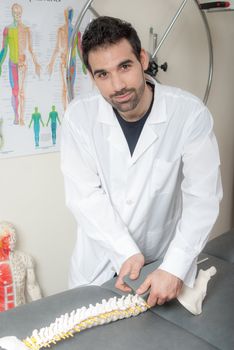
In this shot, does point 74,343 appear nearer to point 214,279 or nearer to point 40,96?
point 214,279

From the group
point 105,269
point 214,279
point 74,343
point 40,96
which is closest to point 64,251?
point 105,269

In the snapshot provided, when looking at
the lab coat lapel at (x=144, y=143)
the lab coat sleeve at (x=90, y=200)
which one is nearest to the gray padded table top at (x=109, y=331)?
the lab coat sleeve at (x=90, y=200)

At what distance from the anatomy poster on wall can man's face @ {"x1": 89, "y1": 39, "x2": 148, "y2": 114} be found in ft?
1.76

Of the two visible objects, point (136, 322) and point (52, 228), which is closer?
point (136, 322)

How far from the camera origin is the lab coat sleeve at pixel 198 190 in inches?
50.3

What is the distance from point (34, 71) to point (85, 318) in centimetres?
110

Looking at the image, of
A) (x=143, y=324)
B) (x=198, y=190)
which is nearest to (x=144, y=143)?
(x=198, y=190)

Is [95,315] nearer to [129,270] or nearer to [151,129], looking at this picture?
[129,270]

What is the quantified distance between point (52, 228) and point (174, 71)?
44.1 inches

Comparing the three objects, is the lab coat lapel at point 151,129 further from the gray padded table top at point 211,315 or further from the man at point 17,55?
the man at point 17,55

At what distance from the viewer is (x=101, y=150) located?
4.75 feet

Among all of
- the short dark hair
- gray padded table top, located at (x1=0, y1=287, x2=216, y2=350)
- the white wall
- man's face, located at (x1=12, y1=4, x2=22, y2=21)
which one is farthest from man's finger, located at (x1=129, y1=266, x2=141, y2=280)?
man's face, located at (x1=12, y1=4, x2=22, y2=21)

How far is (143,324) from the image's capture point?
109 cm

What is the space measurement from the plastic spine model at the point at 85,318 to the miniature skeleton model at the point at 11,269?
2.41 ft
